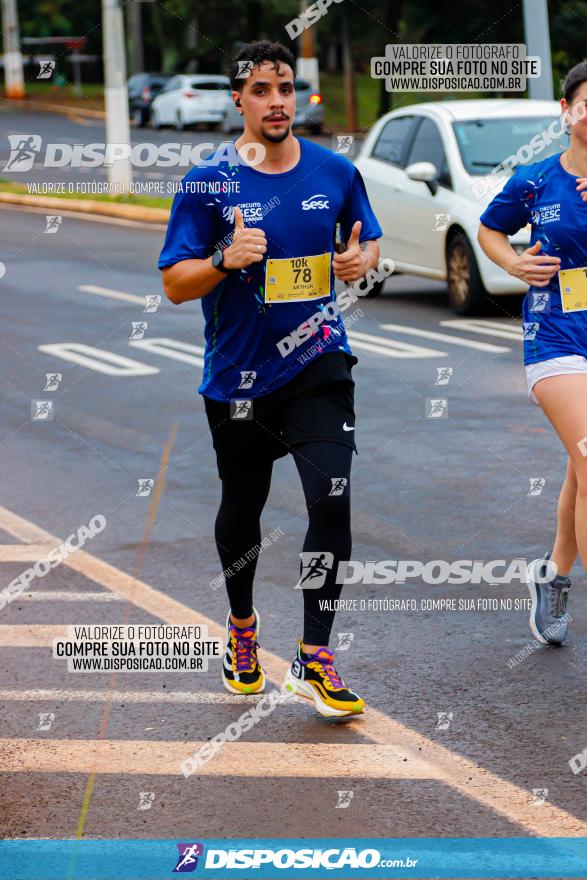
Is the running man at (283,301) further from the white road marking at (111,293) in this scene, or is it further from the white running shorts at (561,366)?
the white road marking at (111,293)

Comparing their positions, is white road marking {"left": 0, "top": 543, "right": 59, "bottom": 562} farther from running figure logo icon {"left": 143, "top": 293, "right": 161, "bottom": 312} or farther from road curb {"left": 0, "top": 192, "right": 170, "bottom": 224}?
road curb {"left": 0, "top": 192, "right": 170, "bottom": 224}

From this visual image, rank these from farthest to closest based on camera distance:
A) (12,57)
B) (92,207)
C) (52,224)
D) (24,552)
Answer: (12,57) → (92,207) → (52,224) → (24,552)

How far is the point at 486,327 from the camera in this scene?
13859mm

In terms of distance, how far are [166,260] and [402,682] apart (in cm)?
157

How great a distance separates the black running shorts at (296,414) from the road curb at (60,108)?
50.0 metres

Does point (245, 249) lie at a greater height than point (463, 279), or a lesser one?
lesser

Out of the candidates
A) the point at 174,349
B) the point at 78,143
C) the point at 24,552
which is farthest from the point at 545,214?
the point at 78,143

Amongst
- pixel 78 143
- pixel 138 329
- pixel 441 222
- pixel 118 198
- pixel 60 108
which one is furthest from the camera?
pixel 60 108

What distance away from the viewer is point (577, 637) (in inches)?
240

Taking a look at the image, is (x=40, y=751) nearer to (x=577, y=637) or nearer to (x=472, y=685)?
(x=472, y=685)

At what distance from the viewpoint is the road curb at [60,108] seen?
55500mm

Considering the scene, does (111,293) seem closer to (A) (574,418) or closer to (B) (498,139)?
(B) (498,139)

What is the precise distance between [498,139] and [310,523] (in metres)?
10.4

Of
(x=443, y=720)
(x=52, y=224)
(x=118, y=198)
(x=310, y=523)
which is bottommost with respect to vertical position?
(x=443, y=720)
